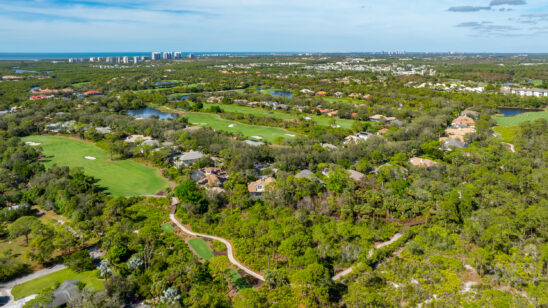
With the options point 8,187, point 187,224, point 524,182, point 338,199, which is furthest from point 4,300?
point 524,182

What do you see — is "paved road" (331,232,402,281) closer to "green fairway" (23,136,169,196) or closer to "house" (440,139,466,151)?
"green fairway" (23,136,169,196)

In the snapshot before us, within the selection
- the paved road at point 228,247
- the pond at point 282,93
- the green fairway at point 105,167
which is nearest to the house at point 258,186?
the paved road at point 228,247

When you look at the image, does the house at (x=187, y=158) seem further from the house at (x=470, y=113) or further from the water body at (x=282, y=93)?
the water body at (x=282, y=93)

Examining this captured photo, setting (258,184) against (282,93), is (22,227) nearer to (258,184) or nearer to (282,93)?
(258,184)

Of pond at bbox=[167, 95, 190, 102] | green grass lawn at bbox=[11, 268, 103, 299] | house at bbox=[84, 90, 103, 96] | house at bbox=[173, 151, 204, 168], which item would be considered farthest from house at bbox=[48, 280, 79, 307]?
house at bbox=[84, 90, 103, 96]

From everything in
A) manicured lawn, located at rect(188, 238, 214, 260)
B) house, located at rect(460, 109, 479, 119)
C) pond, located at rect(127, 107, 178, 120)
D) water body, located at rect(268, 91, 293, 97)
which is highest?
water body, located at rect(268, 91, 293, 97)
